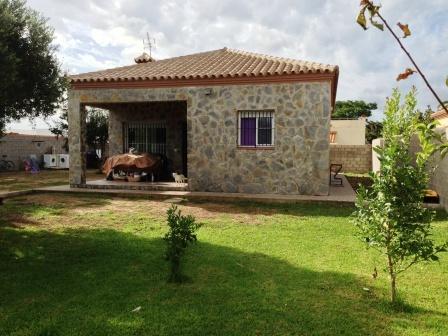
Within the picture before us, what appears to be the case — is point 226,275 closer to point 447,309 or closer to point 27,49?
point 447,309

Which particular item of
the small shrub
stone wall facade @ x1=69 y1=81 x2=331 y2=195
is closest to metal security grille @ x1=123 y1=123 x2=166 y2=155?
stone wall facade @ x1=69 y1=81 x2=331 y2=195

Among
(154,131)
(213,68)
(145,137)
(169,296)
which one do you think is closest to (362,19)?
(169,296)

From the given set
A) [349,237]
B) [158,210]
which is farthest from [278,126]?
[349,237]

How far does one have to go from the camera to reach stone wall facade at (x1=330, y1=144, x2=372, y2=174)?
899 inches

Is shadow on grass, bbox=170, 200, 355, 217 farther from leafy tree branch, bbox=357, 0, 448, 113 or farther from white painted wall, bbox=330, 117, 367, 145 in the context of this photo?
white painted wall, bbox=330, 117, 367, 145

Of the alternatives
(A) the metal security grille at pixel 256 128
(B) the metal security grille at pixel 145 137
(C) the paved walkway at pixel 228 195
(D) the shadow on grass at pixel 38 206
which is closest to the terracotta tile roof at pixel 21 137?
(B) the metal security grille at pixel 145 137

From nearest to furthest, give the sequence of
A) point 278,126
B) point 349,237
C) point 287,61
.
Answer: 1. point 349,237
2. point 278,126
3. point 287,61

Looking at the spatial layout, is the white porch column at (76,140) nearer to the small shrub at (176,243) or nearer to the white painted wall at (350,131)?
the small shrub at (176,243)

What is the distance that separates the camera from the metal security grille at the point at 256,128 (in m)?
12.6

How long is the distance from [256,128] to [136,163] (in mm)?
4917

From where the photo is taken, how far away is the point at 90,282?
17.1 ft

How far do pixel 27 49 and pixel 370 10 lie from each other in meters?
11.7

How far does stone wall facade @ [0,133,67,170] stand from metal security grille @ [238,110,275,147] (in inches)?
713

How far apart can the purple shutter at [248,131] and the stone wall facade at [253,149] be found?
25 centimetres
